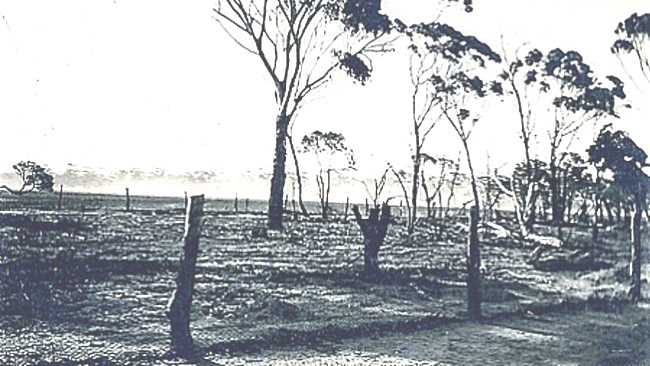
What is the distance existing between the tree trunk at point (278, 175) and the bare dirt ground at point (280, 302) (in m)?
0.73

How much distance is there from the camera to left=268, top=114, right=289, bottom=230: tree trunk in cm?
1839

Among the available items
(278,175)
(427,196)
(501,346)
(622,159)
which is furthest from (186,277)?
(622,159)

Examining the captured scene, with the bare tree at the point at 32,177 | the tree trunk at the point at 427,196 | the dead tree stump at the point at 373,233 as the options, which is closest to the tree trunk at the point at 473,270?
the dead tree stump at the point at 373,233

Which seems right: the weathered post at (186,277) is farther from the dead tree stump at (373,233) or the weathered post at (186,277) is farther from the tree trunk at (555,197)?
the tree trunk at (555,197)

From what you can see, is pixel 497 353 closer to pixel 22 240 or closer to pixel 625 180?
pixel 22 240

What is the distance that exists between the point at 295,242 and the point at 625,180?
1296 cm

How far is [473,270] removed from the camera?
9.80 m

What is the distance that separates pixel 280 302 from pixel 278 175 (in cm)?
934

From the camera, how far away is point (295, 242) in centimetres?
1703

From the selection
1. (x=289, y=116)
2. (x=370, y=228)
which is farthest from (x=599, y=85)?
(x=370, y=228)

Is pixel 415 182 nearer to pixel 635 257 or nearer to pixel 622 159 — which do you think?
pixel 622 159

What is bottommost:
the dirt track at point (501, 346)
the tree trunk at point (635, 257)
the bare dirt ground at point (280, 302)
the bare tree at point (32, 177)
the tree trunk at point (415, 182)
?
the dirt track at point (501, 346)

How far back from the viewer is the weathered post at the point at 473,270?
9.75 metres

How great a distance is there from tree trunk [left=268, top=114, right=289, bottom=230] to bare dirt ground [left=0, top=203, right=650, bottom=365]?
73 centimetres
